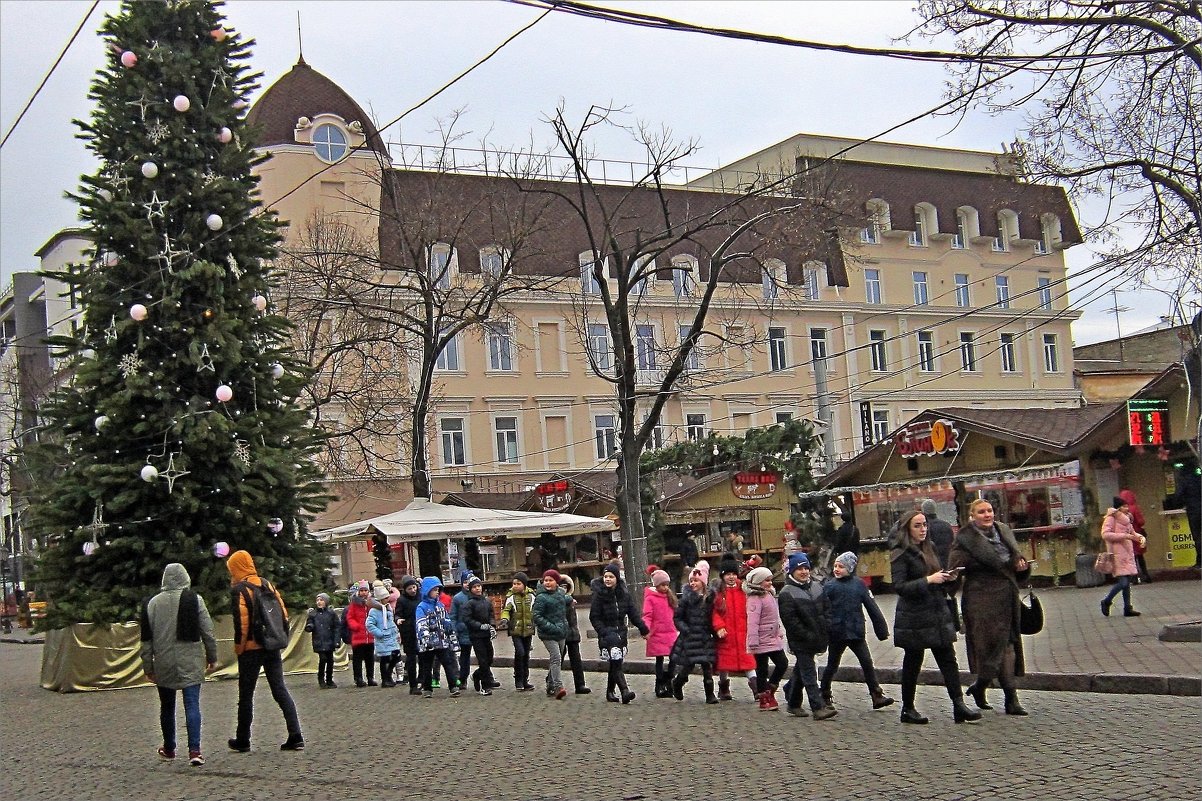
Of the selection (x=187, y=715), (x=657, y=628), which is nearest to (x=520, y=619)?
(x=657, y=628)

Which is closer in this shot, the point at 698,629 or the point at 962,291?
the point at 698,629

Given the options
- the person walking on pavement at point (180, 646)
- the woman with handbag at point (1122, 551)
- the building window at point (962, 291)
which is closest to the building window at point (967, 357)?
the building window at point (962, 291)

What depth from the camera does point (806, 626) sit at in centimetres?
1357

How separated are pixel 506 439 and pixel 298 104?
48.7 feet

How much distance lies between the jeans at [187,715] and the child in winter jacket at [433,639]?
22.2 feet

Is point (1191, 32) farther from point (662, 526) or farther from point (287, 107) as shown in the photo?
point (287, 107)

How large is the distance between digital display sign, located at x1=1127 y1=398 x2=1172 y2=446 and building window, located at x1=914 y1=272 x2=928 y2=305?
123 ft

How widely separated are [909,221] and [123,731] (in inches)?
2089

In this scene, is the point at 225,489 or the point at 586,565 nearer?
the point at 225,489

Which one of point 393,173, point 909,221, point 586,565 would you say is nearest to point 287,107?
point 393,173

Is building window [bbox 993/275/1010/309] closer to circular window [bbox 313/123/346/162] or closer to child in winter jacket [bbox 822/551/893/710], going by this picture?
circular window [bbox 313/123/346/162]

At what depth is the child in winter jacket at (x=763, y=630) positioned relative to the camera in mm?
14719

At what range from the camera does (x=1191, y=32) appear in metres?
18.0

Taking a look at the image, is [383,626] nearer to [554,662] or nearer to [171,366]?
[554,662]
